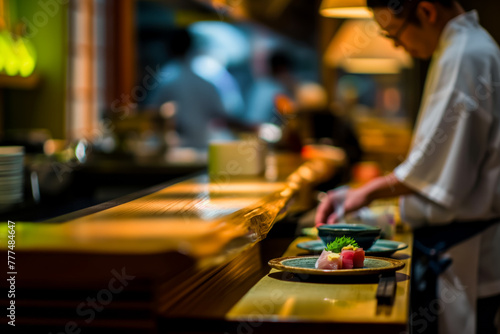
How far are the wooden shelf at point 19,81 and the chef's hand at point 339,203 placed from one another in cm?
272

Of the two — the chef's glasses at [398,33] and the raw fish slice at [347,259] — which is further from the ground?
the chef's glasses at [398,33]

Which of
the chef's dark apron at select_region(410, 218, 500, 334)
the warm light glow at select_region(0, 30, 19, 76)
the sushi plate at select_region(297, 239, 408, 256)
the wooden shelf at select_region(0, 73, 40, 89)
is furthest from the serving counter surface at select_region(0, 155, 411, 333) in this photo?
the wooden shelf at select_region(0, 73, 40, 89)

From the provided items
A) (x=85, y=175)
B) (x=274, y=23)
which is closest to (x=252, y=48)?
(x=274, y=23)

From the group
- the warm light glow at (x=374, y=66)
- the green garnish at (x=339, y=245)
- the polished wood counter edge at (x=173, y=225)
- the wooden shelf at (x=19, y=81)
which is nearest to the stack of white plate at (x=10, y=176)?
the polished wood counter edge at (x=173, y=225)

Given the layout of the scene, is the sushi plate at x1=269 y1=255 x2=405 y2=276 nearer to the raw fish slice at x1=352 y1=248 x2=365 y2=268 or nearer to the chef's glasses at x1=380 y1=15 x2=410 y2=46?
the raw fish slice at x1=352 y1=248 x2=365 y2=268

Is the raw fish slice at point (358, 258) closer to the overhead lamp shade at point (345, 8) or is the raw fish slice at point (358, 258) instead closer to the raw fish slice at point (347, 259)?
the raw fish slice at point (347, 259)

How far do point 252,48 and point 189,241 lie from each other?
43.2 ft

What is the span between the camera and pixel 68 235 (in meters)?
1.42

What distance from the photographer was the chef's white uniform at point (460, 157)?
8.00ft

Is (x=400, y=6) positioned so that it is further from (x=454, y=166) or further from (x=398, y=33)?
(x=454, y=166)

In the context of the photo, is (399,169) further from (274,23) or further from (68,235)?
(274,23)

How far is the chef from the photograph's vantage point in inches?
96.3

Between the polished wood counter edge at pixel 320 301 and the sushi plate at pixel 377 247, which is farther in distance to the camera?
the sushi plate at pixel 377 247

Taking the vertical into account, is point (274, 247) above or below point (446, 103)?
below
